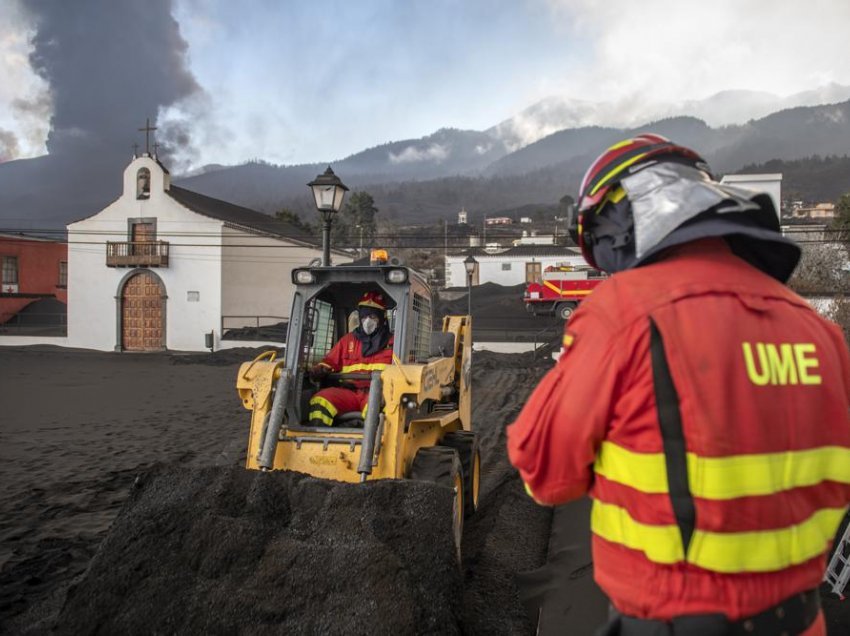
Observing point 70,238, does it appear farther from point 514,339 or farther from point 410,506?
point 410,506

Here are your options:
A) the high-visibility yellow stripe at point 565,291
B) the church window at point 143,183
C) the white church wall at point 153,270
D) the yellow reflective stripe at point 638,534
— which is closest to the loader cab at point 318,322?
the yellow reflective stripe at point 638,534

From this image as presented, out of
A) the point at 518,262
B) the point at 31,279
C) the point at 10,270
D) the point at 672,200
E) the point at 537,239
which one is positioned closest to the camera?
the point at 672,200

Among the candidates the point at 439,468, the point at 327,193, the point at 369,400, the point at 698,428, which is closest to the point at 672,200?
the point at 698,428

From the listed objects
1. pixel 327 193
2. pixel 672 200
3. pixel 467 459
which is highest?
pixel 327 193

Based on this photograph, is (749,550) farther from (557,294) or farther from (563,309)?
(557,294)

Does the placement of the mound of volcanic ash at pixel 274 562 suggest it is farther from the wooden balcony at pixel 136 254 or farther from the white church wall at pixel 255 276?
the wooden balcony at pixel 136 254

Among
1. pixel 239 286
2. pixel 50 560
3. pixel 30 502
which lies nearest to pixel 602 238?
pixel 50 560

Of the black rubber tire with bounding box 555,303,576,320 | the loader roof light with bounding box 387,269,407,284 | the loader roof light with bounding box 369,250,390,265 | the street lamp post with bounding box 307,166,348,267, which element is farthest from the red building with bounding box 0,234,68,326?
the loader roof light with bounding box 387,269,407,284

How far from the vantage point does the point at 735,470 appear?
4.65 feet

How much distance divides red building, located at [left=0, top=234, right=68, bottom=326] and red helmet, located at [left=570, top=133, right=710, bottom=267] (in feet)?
140

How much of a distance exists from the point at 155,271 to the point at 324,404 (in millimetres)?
29353

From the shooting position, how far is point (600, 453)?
5.22 ft

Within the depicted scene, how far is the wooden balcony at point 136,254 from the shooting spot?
1230 inches

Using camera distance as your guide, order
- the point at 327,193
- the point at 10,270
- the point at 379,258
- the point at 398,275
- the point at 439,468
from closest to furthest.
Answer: the point at 439,468 < the point at 398,275 < the point at 379,258 < the point at 327,193 < the point at 10,270
